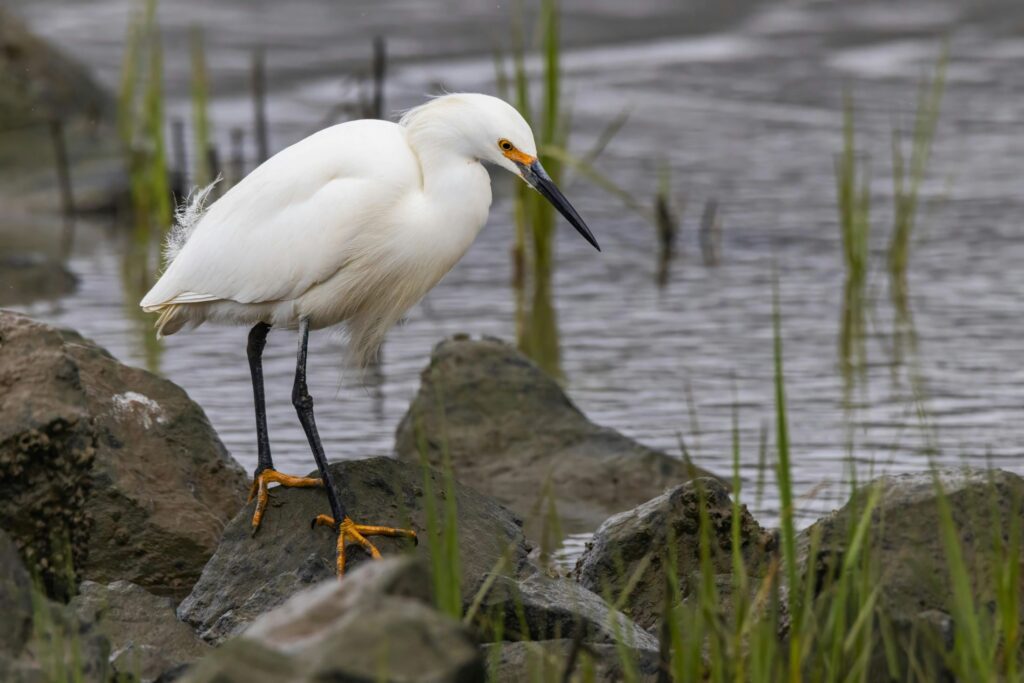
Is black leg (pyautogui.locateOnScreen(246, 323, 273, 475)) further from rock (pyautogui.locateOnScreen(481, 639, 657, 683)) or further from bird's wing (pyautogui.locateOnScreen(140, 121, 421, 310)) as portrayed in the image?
rock (pyautogui.locateOnScreen(481, 639, 657, 683))

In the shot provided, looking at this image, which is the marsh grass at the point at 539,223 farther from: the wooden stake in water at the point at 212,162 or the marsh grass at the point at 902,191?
the wooden stake in water at the point at 212,162

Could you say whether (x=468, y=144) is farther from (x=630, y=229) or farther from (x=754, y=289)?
(x=630, y=229)

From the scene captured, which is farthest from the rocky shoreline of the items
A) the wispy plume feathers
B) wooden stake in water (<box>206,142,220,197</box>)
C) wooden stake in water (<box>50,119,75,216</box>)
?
wooden stake in water (<box>50,119,75,216</box>)

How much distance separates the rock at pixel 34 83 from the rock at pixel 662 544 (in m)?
9.52

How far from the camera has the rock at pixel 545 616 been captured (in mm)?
4035

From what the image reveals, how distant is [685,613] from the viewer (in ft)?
12.6

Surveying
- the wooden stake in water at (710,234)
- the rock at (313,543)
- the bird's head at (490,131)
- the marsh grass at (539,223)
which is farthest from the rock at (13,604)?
the wooden stake in water at (710,234)

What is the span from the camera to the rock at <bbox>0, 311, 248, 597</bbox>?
457 cm

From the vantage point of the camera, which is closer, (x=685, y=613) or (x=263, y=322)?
(x=685, y=613)

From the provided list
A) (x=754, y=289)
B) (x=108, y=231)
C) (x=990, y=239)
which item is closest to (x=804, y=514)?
(x=754, y=289)

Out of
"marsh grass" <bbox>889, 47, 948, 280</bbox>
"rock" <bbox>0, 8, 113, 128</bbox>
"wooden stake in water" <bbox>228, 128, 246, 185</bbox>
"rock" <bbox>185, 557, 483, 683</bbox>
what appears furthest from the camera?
"rock" <bbox>0, 8, 113, 128</bbox>

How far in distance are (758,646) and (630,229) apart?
824 centimetres

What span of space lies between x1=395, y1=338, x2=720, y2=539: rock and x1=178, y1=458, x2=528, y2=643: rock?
1.30 m

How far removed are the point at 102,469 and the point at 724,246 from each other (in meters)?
6.18
